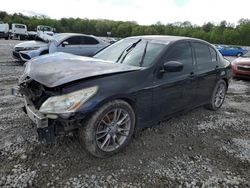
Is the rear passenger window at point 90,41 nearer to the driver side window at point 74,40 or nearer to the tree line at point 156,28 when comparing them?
the driver side window at point 74,40

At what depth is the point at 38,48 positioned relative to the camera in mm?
9398

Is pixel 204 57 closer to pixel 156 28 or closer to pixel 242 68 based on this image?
pixel 242 68

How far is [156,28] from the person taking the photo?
57.5 m

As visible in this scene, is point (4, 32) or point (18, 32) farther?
point (18, 32)

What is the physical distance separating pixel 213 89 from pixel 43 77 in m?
3.37

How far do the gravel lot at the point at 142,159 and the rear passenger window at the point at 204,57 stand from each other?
1043 mm

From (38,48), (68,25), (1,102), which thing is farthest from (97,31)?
(1,102)

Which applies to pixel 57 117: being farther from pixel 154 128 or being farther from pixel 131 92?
pixel 154 128

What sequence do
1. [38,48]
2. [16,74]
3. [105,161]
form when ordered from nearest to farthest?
1. [105,161]
2. [16,74]
3. [38,48]

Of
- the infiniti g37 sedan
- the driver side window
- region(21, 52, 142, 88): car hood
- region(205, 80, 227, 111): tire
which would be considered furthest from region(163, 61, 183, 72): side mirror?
the driver side window

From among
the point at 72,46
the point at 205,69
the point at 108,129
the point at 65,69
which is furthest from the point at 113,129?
the point at 72,46

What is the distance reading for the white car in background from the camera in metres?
8.84

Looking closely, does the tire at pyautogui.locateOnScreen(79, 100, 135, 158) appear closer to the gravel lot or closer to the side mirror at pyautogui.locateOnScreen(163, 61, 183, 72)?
the gravel lot

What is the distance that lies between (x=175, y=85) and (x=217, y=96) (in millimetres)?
1827
